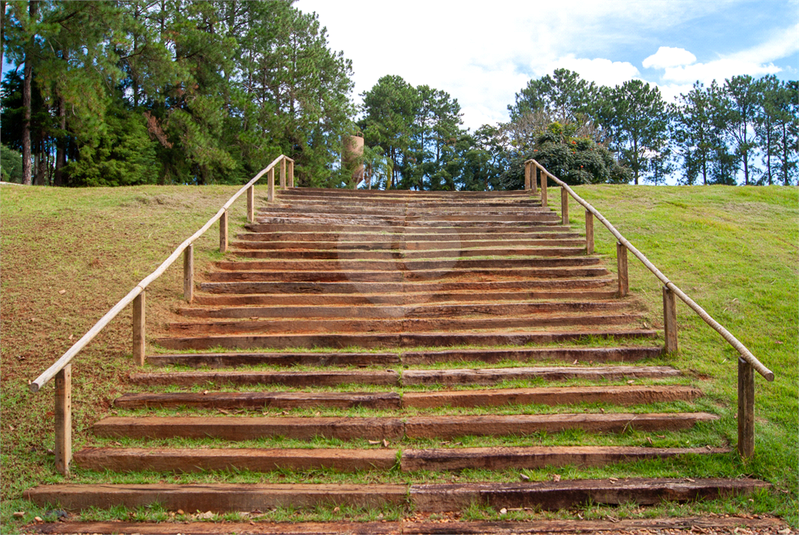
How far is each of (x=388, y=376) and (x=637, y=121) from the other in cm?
4351

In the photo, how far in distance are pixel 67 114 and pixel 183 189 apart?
8.16 meters

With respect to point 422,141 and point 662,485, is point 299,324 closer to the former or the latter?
point 662,485

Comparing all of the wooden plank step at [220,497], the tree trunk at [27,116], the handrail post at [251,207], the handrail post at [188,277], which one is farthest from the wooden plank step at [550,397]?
the tree trunk at [27,116]

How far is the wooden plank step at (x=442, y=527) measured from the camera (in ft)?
10.8

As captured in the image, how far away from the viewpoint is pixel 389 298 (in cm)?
656

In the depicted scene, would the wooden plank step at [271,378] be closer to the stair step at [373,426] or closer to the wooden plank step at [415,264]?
the stair step at [373,426]

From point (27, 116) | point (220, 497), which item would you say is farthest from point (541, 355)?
point (27, 116)

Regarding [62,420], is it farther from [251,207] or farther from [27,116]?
[27,116]

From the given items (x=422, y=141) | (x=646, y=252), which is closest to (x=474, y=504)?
(x=646, y=252)

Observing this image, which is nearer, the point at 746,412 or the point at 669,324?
the point at 746,412

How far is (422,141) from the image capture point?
43875mm

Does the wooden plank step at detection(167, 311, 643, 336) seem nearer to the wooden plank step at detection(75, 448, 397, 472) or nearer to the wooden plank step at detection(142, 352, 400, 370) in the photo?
the wooden plank step at detection(142, 352, 400, 370)

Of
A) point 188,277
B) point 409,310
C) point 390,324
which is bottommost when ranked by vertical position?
point 390,324

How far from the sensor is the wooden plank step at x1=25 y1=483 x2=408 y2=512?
3.55 meters
